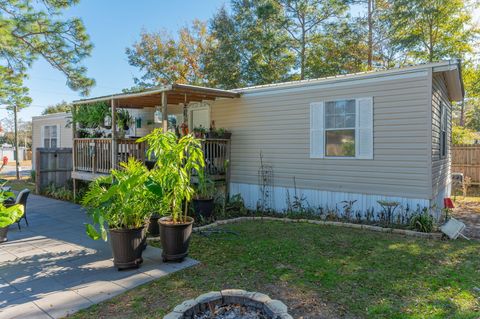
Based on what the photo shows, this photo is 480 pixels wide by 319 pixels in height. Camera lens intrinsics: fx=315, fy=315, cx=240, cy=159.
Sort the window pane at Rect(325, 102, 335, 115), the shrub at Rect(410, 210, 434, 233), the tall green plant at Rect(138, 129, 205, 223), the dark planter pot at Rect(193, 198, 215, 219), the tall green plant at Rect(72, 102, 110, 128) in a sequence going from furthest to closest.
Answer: the tall green plant at Rect(72, 102, 110, 128) → the window pane at Rect(325, 102, 335, 115) → the dark planter pot at Rect(193, 198, 215, 219) → the shrub at Rect(410, 210, 434, 233) → the tall green plant at Rect(138, 129, 205, 223)

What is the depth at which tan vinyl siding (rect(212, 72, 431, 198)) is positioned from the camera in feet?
19.7

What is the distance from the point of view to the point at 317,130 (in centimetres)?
716

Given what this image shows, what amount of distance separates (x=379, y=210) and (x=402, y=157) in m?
1.18

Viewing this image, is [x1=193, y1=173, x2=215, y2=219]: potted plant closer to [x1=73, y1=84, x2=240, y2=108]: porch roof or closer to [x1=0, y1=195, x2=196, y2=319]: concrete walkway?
[x1=0, y1=195, x2=196, y2=319]: concrete walkway

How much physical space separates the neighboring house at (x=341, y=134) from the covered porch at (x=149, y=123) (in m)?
0.10

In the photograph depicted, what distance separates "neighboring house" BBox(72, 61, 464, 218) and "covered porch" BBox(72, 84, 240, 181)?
10cm

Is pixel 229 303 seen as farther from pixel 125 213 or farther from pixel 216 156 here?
pixel 216 156

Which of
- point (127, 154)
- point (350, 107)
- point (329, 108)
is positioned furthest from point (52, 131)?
point (350, 107)

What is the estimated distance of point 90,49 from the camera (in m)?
10.4

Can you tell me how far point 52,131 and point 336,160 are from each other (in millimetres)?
12802

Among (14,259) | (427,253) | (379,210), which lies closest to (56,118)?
(14,259)

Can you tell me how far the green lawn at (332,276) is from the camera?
3.03 metres

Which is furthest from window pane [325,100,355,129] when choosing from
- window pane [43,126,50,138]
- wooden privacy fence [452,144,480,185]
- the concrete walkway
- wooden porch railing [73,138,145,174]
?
window pane [43,126,50,138]

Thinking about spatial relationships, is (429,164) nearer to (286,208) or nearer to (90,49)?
(286,208)
